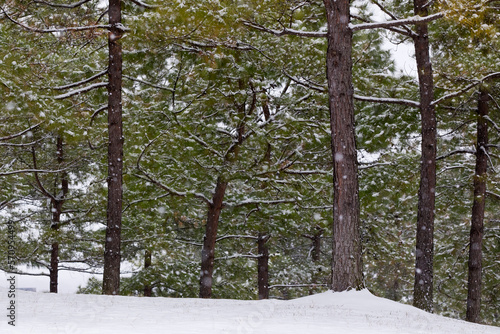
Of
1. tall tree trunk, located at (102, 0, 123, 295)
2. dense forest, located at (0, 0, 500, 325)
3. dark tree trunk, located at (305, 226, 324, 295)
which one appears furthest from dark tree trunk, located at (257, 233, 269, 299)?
tall tree trunk, located at (102, 0, 123, 295)

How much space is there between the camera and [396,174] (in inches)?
552

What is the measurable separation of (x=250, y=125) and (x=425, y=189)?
4.63 m

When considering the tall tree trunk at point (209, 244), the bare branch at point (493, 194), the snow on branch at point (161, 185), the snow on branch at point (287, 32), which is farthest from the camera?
the tall tree trunk at point (209, 244)

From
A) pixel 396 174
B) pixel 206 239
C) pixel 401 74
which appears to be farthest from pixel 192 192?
pixel 401 74

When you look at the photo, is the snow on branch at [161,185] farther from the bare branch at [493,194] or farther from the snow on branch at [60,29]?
the bare branch at [493,194]

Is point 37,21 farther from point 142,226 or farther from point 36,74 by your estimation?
point 142,226

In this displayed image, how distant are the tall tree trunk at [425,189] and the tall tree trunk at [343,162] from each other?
268cm

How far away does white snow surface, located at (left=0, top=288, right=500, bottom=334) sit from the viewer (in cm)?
586

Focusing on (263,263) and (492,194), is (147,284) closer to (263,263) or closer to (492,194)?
(263,263)

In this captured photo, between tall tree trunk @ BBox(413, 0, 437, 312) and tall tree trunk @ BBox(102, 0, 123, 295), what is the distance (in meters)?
6.68

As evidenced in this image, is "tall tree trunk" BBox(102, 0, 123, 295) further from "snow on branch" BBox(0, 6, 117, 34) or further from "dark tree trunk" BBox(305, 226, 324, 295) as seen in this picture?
"dark tree trunk" BBox(305, 226, 324, 295)

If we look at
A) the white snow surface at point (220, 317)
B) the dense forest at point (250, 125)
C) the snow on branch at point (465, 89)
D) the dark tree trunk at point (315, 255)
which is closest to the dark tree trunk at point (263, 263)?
the dense forest at point (250, 125)

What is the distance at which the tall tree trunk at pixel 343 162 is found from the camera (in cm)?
988

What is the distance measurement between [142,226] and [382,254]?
8.24 metres
